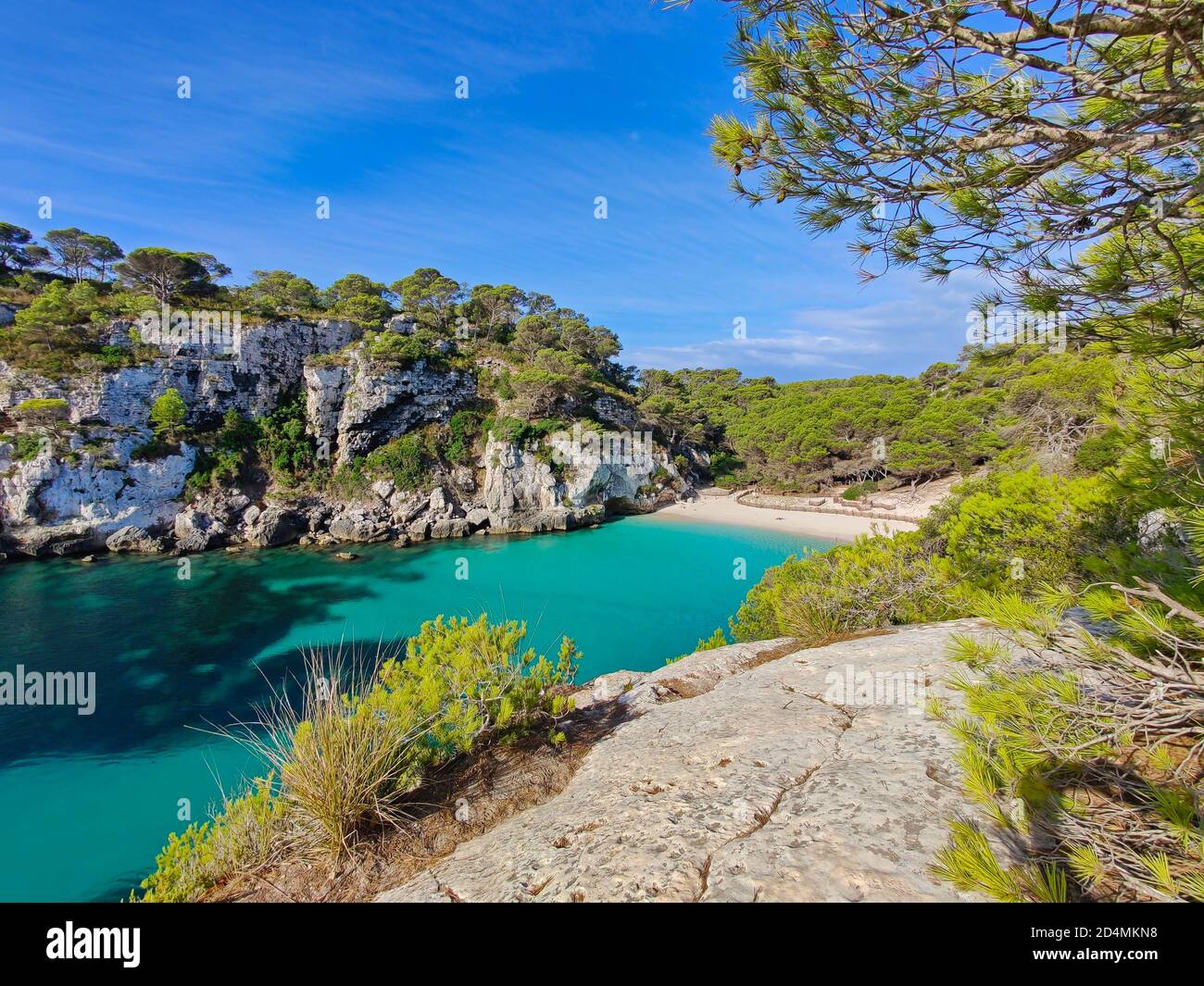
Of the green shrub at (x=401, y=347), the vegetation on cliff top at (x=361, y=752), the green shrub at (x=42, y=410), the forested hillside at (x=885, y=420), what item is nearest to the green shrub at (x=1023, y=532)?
the vegetation on cliff top at (x=361, y=752)

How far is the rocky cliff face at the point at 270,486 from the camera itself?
21.3 m

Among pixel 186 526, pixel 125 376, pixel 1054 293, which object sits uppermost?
pixel 125 376

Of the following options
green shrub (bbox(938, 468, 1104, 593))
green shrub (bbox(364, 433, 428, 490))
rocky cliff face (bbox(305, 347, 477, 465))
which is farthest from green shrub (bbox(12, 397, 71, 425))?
green shrub (bbox(938, 468, 1104, 593))

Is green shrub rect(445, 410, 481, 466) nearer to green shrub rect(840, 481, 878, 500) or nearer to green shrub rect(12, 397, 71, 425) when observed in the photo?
green shrub rect(12, 397, 71, 425)

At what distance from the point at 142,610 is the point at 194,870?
57.2ft

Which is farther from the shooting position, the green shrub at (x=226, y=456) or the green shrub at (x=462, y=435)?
the green shrub at (x=462, y=435)

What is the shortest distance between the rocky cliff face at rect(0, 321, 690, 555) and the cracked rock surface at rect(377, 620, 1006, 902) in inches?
918

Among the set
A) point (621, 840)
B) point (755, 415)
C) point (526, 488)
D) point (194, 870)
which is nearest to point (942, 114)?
point (621, 840)

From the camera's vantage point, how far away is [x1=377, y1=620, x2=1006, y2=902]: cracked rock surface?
79.5 inches

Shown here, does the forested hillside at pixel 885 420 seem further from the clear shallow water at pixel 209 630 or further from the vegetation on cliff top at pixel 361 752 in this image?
the vegetation on cliff top at pixel 361 752

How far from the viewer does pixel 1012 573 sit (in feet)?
17.5

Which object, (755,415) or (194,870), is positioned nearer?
(194,870)

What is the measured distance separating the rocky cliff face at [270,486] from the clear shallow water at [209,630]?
211 cm

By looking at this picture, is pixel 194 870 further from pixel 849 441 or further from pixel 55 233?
pixel 55 233
